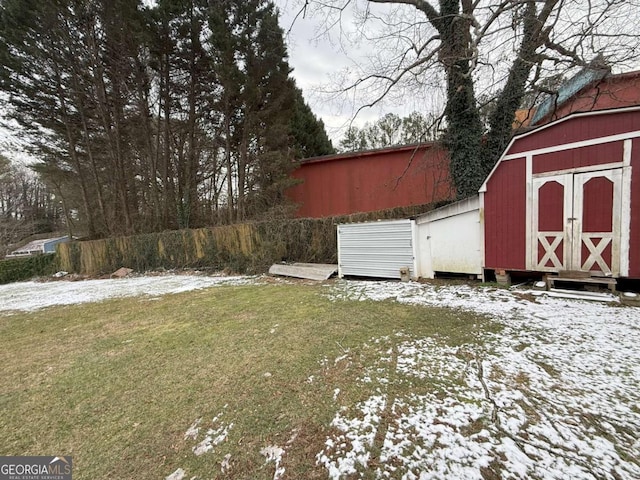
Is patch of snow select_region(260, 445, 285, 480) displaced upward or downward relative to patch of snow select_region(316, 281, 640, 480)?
downward

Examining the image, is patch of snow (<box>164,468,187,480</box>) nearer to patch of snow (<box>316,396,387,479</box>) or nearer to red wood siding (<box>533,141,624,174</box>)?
patch of snow (<box>316,396,387,479</box>)

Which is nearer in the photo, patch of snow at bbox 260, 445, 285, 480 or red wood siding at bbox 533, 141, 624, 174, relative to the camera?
patch of snow at bbox 260, 445, 285, 480

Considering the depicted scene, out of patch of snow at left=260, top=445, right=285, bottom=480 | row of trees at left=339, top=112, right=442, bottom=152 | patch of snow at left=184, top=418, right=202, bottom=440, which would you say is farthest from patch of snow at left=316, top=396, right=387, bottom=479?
row of trees at left=339, top=112, right=442, bottom=152

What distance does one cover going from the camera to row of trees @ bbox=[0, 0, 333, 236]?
32.7 ft

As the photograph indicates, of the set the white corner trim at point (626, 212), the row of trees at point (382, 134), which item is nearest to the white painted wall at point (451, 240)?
the white corner trim at point (626, 212)

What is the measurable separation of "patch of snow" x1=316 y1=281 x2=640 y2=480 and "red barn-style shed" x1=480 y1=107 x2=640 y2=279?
1363 mm

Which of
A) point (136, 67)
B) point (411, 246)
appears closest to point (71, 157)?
point (136, 67)

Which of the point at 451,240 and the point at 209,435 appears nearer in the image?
the point at 209,435

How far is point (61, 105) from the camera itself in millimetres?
11695

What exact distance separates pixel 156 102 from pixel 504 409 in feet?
48.8

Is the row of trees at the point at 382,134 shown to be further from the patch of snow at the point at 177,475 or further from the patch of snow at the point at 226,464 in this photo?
the patch of snow at the point at 177,475

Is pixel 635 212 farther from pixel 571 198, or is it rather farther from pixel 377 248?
pixel 377 248

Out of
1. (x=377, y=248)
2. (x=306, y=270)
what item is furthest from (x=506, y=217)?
(x=306, y=270)

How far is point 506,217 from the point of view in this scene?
187 inches
